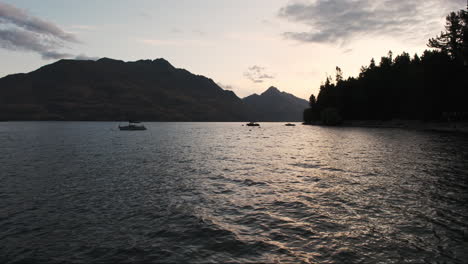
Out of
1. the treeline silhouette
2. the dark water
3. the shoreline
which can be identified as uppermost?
the treeline silhouette

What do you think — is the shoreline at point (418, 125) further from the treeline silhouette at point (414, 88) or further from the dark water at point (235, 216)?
the dark water at point (235, 216)

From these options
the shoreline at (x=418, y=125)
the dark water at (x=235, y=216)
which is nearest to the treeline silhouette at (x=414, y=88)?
the shoreline at (x=418, y=125)

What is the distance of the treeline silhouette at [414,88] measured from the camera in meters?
91.2

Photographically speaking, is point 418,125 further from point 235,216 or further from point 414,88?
point 235,216

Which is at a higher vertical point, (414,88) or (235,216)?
(414,88)

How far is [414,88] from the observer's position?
114m

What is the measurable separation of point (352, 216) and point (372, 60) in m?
185

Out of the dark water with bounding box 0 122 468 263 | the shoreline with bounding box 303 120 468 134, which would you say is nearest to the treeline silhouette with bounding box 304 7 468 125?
the shoreline with bounding box 303 120 468 134

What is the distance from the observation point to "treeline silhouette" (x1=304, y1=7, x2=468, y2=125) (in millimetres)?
91250

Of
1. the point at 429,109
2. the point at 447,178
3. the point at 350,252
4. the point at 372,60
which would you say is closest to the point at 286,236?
the point at 350,252

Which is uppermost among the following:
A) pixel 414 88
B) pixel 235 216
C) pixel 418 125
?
pixel 414 88

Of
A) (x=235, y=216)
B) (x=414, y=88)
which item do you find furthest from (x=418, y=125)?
(x=235, y=216)

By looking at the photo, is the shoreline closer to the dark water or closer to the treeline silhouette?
the treeline silhouette

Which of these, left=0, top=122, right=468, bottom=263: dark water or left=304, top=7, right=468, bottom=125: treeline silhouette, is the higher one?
left=304, top=7, right=468, bottom=125: treeline silhouette
